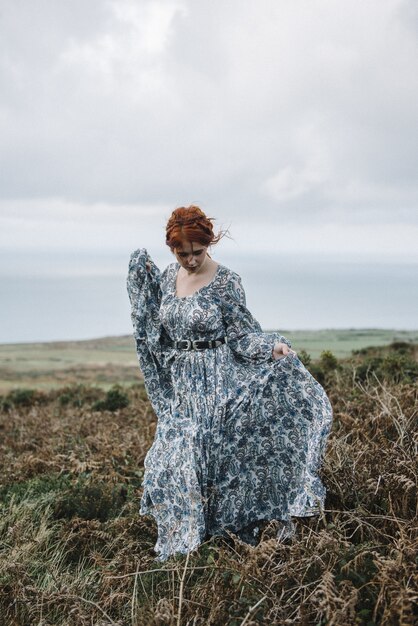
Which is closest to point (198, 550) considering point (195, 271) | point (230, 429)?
point (230, 429)

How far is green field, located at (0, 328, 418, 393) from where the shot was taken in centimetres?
Result: 1418

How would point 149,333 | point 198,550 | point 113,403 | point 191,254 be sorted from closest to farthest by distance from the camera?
1. point 198,550
2. point 191,254
3. point 149,333
4. point 113,403

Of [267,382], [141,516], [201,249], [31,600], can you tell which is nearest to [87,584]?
[31,600]

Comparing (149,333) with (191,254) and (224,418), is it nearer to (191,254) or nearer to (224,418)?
(191,254)

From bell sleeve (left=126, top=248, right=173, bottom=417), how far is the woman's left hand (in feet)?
2.67

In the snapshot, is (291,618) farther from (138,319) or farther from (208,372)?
(138,319)

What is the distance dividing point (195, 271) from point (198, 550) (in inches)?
75.6

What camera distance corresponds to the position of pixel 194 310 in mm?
4703

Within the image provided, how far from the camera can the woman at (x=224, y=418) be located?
179 inches

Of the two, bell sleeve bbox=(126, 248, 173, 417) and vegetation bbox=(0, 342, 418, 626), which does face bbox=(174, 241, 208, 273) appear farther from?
vegetation bbox=(0, 342, 418, 626)

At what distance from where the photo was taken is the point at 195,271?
4895 millimetres

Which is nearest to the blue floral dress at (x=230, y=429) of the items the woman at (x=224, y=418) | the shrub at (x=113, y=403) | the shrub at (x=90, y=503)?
the woman at (x=224, y=418)

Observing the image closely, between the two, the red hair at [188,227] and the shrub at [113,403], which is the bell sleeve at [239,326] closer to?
the red hair at [188,227]

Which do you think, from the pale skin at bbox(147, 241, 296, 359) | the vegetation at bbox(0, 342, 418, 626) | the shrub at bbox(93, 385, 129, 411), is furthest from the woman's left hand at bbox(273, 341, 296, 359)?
the shrub at bbox(93, 385, 129, 411)
